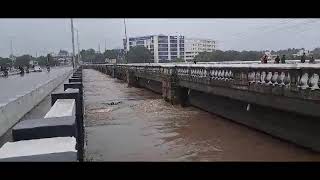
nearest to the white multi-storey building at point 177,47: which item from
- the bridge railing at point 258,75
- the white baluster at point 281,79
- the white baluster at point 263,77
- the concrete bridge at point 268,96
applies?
the bridge railing at point 258,75

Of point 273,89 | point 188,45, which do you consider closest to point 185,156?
point 273,89

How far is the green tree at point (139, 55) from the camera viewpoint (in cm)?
9031

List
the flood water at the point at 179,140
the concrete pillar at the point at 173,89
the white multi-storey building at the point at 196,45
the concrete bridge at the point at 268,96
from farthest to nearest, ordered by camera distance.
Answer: the white multi-storey building at the point at 196,45 → the concrete pillar at the point at 173,89 → the flood water at the point at 179,140 → the concrete bridge at the point at 268,96

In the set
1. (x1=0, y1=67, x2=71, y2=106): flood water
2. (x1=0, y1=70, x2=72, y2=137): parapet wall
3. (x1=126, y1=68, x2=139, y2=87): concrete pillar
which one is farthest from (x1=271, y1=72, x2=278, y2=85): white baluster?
(x1=126, y1=68, x2=139, y2=87): concrete pillar

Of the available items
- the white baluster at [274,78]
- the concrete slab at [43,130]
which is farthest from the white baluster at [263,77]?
the concrete slab at [43,130]

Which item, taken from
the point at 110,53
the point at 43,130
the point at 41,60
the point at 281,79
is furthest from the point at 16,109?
the point at 41,60

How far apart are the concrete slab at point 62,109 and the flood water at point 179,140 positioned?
380 cm

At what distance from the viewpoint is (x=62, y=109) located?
15.6 ft

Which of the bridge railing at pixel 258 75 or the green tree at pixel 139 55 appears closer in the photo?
the bridge railing at pixel 258 75

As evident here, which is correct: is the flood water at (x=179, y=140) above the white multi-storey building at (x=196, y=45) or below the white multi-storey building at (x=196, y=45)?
below

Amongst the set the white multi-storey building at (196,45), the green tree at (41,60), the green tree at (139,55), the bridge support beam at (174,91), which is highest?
the white multi-storey building at (196,45)

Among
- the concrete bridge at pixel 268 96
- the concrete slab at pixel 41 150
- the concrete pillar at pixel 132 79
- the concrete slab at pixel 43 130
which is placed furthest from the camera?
the concrete pillar at pixel 132 79

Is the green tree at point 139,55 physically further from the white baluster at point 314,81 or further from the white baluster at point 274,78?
the white baluster at point 314,81
